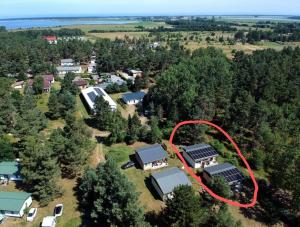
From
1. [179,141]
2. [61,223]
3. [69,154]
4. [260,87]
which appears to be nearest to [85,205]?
[61,223]

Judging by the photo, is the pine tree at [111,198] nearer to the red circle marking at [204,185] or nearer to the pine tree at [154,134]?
the red circle marking at [204,185]

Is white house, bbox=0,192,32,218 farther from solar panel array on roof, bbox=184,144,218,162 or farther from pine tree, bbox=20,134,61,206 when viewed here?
solar panel array on roof, bbox=184,144,218,162

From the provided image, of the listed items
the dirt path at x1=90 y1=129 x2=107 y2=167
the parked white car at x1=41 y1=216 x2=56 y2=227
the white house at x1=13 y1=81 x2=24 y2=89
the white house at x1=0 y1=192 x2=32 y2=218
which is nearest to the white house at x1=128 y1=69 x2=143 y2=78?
the white house at x1=13 y1=81 x2=24 y2=89

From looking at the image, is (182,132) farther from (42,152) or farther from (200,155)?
(42,152)

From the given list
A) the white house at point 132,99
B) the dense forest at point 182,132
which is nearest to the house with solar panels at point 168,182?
the dense forest at point 182,132

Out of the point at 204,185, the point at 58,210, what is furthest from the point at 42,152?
the point at 204,185

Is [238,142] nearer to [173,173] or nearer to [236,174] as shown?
[236,174]
